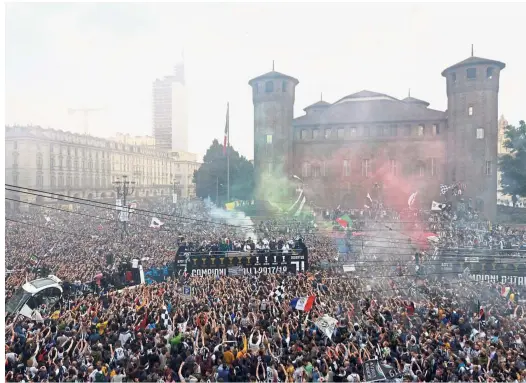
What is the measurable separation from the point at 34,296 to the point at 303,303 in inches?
254

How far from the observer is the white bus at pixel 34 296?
9525 millimetres

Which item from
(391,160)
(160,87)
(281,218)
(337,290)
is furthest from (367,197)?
(160,87)

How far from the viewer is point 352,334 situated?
7.96m

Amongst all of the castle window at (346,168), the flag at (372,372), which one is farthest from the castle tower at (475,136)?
the flag at (372,372)

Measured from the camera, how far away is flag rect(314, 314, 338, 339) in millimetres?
7907

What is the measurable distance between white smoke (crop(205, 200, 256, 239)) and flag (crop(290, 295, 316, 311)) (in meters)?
4.57

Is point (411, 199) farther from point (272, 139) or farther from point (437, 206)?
point (272, 139)

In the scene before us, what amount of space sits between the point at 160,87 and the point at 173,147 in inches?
95.6

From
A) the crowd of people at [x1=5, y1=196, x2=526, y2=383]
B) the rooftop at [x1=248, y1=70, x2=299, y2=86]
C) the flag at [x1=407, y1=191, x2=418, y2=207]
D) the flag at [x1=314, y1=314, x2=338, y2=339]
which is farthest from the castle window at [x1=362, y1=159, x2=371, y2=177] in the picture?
the flag at [x1=314, y1=314, x2=338, y2=339]

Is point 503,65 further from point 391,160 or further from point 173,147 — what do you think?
point 173,147

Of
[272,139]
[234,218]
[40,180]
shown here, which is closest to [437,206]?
[234,218]

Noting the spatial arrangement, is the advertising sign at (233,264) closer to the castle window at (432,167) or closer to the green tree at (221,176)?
the green tree at (221,176)

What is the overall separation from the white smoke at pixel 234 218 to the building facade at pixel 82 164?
6.53 ft

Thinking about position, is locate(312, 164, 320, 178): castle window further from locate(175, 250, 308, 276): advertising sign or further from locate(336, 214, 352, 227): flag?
locate(175, 250, 308, 276): advertising sign
